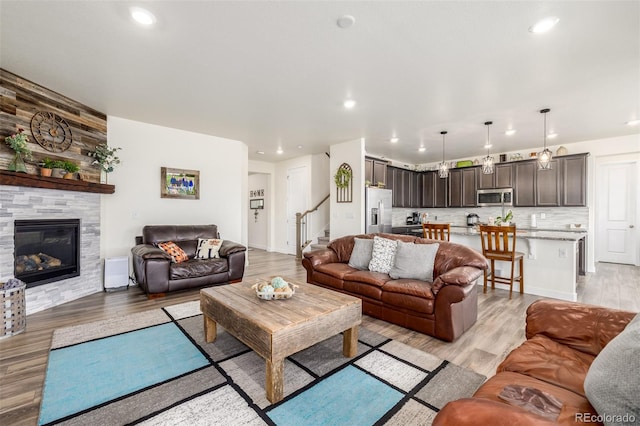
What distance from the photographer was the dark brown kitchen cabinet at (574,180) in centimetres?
551

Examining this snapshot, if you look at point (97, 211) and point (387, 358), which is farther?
point (97, 211)

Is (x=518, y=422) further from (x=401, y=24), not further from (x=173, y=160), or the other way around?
(x=173, y=160)

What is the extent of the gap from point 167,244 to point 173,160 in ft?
5.50

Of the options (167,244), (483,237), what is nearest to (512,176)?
(483,237)

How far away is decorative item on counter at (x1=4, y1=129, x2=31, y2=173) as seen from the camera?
3.06 meters

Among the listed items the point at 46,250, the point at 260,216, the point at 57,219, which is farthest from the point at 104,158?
the point at 260,216

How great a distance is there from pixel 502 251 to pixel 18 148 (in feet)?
20.2

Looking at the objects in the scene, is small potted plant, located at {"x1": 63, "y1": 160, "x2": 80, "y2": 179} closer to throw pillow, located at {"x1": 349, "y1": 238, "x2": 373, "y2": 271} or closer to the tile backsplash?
throw pillow, located at {"x1": 349, "y1": 238, "x2": 373, "y2": 271}

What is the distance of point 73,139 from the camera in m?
3.92

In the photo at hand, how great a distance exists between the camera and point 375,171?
6188 millimetres

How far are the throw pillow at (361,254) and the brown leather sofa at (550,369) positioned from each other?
2.02m

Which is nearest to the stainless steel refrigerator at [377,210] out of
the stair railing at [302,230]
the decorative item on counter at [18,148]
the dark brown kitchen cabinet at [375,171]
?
the dark brown kitchen cabinet at [375,171]

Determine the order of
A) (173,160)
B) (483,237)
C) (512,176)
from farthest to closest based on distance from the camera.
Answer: (512,176)
(173,160)
(483,237)

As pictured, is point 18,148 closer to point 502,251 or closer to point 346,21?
point 346,21
